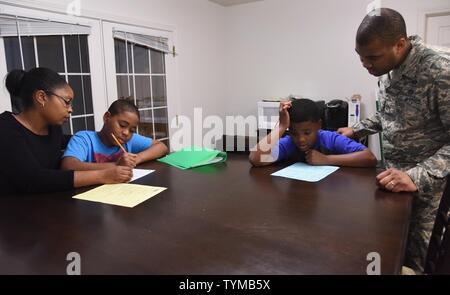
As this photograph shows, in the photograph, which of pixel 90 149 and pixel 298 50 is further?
pixel 298 50

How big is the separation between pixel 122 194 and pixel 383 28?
110cm

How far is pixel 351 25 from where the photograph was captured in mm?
3850

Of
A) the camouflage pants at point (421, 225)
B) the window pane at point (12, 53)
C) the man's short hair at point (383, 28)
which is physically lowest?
the camouflage pants at point (421, 225)

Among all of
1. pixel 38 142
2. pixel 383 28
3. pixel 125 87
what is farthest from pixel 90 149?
pixel 125 87

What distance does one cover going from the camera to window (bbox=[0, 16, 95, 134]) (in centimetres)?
240

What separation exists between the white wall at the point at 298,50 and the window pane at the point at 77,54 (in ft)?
7.50

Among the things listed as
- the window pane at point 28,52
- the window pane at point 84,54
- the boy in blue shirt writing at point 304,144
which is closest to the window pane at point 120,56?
the window pane at point 84,54

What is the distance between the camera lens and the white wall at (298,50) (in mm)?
3865

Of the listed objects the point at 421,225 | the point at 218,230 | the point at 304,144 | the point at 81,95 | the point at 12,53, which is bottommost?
the point at 421,225

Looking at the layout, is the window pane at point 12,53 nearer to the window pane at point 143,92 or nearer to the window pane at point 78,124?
the window pane at point 78,124

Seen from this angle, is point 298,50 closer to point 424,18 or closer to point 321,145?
point 424,18

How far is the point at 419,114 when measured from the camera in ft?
4.24

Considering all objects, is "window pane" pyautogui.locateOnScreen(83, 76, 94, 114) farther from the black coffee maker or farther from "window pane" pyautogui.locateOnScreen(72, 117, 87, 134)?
the black coffee maker

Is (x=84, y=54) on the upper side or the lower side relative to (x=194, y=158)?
upper
